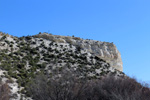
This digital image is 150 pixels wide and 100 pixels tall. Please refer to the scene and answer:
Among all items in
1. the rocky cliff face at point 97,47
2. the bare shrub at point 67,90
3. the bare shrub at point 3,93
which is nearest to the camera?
the bare shrub at point 3,93

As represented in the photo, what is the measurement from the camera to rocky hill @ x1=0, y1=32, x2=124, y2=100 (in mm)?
25438

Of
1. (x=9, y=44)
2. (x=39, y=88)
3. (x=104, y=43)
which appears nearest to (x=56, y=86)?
(x=39, y=88)

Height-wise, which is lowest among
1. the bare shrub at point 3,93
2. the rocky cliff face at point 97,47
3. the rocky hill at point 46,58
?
the bare shrub at point 3,93

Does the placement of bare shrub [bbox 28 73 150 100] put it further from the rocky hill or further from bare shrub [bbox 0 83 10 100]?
bare shrub [bbox 0 83 10 100]

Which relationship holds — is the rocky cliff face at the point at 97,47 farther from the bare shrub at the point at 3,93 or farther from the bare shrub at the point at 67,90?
the bare shrub at the point at 3,93

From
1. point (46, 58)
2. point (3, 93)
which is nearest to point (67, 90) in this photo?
point (3, 93)

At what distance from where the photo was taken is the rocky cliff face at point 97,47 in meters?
45.0

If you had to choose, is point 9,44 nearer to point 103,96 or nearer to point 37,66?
point 37,66

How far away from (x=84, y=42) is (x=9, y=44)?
17820mm

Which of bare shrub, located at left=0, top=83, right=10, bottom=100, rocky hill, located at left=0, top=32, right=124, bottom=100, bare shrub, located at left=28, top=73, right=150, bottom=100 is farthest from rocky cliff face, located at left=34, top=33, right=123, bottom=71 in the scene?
bare shrub, located at left=0, top=83, right=10, bottom=100

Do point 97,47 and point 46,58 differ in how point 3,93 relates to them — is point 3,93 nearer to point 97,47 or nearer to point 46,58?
point 46,58

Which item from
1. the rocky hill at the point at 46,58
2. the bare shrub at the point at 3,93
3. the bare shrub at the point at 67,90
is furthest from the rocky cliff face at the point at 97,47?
the bare shrub at the point at 3,93

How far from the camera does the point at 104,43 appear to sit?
2067 inches

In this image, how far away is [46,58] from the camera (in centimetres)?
3500
